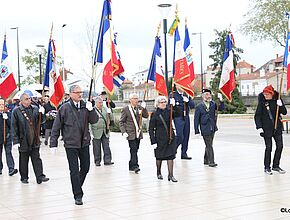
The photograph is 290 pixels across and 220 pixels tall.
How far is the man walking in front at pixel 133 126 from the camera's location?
10805 mm

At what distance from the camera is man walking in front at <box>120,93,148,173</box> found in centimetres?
1080

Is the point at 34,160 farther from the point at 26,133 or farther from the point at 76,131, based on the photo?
the point at 76,131

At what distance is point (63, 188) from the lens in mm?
9203

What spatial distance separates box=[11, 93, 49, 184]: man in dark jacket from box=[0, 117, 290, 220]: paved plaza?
35 centimetres

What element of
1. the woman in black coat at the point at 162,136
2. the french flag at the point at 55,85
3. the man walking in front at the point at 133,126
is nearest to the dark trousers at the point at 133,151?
the man walking in front at the point at 133,126

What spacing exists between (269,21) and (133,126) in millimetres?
24773

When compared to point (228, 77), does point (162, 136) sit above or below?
below

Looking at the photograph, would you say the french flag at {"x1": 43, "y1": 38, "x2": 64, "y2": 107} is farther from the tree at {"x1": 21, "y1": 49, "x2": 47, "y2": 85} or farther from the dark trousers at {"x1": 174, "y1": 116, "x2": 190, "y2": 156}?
the tree at {"x1": 21, "y1": 49, "x2": 47, "y2": 85}

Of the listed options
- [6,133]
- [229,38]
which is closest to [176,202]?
[6,133]

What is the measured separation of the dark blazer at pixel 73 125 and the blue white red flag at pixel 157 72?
152 inches

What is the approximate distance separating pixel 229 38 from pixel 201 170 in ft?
12.5

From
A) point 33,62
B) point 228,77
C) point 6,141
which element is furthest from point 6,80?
point 33,62

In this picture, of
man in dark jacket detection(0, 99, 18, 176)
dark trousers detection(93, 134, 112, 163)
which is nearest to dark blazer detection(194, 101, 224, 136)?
dark trousers detection(93, 134, 112, 163)

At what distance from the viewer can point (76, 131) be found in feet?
25.5
